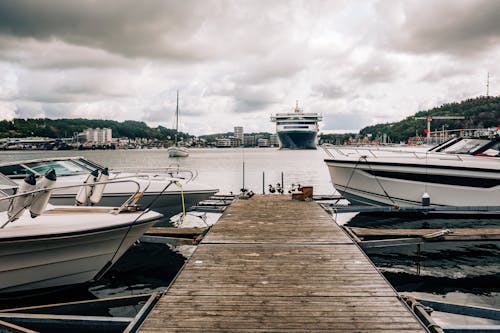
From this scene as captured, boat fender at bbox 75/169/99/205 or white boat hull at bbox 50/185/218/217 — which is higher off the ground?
boat fender at bbox 75/169/99/205

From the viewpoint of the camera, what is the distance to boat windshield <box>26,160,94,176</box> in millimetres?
11488

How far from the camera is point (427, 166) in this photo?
1401 centimetres

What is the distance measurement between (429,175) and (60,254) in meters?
12.4

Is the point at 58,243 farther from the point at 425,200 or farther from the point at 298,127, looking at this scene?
the point at 298,127

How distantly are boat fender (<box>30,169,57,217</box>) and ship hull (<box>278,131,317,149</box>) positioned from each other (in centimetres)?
10712

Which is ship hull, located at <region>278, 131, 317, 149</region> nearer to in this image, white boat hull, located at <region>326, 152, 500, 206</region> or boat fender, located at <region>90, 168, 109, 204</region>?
white boat hull, located at <region>326, 152, 500, 206</region>

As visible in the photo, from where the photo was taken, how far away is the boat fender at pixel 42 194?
6.93m

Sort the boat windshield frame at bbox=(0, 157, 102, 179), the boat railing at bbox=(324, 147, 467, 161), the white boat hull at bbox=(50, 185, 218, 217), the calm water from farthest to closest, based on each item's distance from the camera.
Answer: the calm water
the boat railing at bbox=(324, 147, 467, 161)
the white boat hull at bbox=(50, 185, 218, 217)
the boat windshield frame at bbox=(0, 157, 102, 179)

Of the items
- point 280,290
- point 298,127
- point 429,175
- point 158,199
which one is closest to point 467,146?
point 429,175

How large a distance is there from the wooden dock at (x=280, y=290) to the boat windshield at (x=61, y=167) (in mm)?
6351

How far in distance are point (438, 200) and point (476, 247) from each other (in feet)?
9.15

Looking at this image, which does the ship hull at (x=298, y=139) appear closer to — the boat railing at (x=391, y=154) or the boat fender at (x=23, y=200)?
the boat railing at (x=391, y=154)

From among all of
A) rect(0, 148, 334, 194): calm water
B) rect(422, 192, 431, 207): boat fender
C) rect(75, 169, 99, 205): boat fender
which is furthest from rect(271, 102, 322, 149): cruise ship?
rect(75, 169, 99, 205): boat fender

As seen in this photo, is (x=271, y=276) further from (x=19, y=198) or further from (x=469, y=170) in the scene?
(x=469, y=170)
